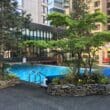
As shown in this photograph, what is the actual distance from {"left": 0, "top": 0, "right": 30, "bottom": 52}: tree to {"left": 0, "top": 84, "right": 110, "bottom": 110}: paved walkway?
3.59 metres

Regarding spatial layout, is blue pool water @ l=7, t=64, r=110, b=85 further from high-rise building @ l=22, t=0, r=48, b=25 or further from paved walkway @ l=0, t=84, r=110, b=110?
high-rise building @ l=22, t=0, r=48, b=25

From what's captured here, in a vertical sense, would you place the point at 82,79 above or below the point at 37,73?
above

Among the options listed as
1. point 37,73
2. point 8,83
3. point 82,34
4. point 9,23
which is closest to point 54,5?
point 37,73

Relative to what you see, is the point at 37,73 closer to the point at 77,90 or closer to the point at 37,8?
the point at 77,90

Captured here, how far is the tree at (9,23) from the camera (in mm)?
14414

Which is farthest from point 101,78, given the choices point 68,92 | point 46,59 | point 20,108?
point 46,59

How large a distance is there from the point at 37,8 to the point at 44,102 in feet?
158

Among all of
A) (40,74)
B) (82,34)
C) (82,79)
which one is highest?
(82,34)

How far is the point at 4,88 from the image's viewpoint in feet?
42.0

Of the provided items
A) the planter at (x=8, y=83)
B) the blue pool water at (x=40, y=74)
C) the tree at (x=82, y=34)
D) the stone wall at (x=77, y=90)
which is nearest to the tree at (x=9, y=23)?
the planter at (x=8, y=83)

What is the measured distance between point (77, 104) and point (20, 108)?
→ 5.94ft

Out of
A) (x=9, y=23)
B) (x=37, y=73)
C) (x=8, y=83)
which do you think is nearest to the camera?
(x=8, y=83)

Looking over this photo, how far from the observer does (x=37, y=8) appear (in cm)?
5644

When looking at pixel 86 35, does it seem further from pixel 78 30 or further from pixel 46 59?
pixel 46 59
